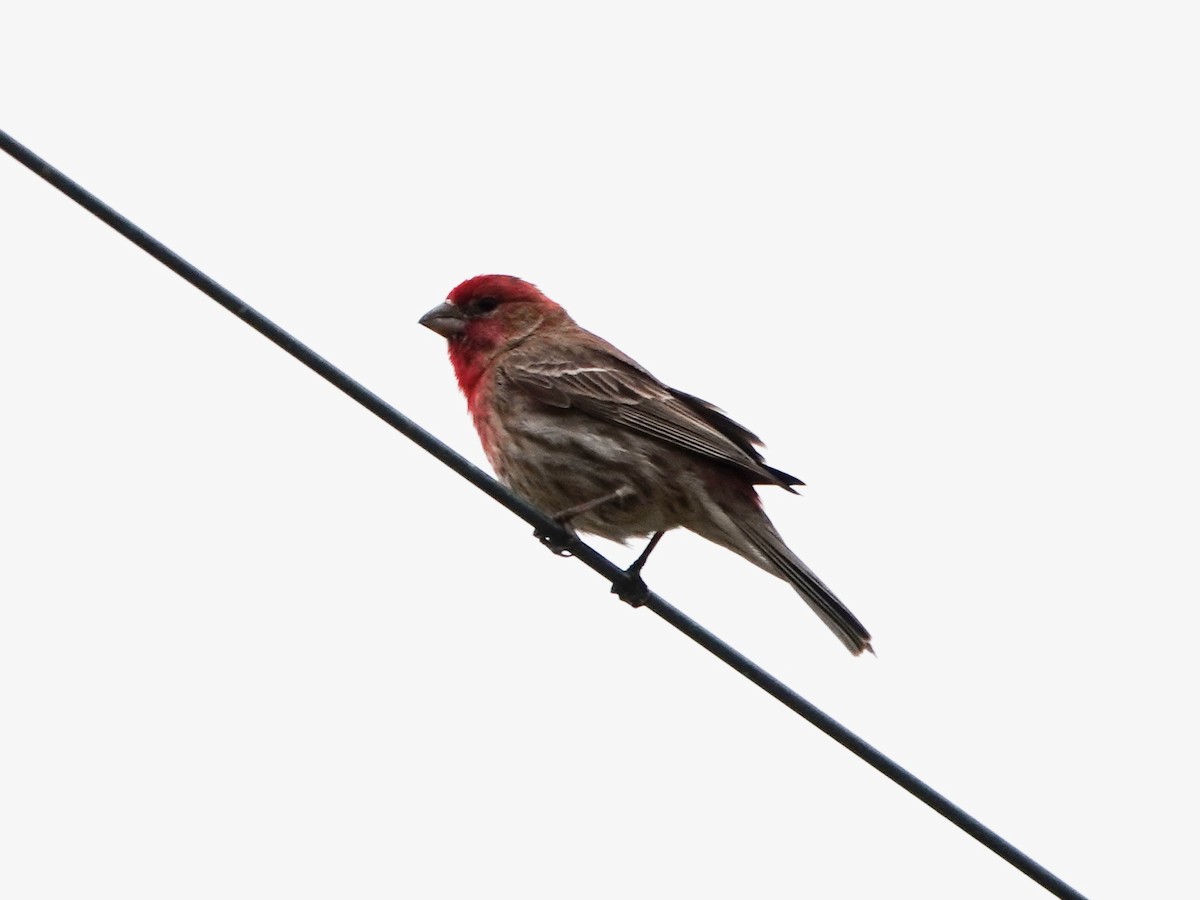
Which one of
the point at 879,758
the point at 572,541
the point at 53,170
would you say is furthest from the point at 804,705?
the point at 53,170

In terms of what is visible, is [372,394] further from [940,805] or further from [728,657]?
[940,805]

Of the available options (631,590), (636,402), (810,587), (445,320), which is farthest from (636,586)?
(445,320)

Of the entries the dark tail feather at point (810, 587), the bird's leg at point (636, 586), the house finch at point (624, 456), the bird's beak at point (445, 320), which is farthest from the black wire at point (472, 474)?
the bird's beak at point (445, 320)

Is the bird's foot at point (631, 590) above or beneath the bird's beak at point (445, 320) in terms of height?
beneath

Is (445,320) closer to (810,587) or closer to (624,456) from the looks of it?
(624,456)

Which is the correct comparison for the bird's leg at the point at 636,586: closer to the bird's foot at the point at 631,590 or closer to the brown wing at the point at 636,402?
the bird's foot at the point at 631,590

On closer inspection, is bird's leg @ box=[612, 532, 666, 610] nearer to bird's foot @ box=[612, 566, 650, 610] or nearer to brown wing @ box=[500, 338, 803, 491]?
bird's foot @ box=[612, 566, 650, 610]
